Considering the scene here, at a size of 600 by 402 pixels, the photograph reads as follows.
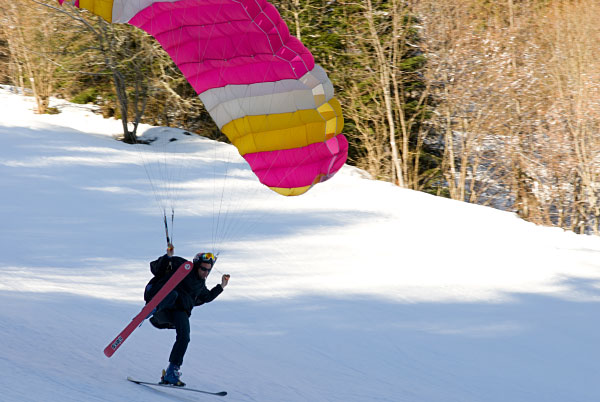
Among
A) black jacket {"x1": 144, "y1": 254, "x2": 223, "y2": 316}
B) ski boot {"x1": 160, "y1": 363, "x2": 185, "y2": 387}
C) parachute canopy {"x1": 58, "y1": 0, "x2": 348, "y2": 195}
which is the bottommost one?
ski boot {"x1": 160, "y1": 363, "x2": 185, "y2": 387}

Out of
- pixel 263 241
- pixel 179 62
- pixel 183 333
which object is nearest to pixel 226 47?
pixel 179 62

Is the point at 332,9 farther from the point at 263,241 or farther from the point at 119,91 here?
the point at 263,241

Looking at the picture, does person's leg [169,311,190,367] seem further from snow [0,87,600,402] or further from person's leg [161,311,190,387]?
snow [0,87,600,402]

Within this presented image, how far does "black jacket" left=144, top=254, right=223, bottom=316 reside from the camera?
5.20m

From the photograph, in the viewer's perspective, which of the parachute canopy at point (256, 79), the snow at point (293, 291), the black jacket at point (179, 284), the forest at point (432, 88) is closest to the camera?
the black jacket at point (179, 284)

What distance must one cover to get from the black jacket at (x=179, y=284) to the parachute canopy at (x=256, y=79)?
4.48 ft

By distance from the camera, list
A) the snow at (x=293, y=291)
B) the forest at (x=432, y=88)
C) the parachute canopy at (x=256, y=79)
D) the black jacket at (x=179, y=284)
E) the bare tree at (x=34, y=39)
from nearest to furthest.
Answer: the black jacket at (x=179, y=284), the parachute canopy at (x=256, y=79), the snow at (x=293, y=291), the bare tree at (x=34, y=39), the forest at (x=432, y=88)

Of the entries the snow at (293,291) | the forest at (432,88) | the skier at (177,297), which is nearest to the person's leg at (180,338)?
the skier at (177,297)

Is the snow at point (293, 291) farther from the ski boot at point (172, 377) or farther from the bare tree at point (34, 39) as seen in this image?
the bare tree at point (34, 39)

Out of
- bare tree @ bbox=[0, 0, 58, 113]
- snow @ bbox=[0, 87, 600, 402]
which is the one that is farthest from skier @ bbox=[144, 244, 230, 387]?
bare tree @ bbox=[0, 0, 58, 113]

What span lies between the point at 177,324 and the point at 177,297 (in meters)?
0.22

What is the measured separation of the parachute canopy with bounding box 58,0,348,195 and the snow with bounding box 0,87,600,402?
6.24ft

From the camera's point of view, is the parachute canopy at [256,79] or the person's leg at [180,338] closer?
the person's leg at [180,338]

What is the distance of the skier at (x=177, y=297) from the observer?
520 centimetres
